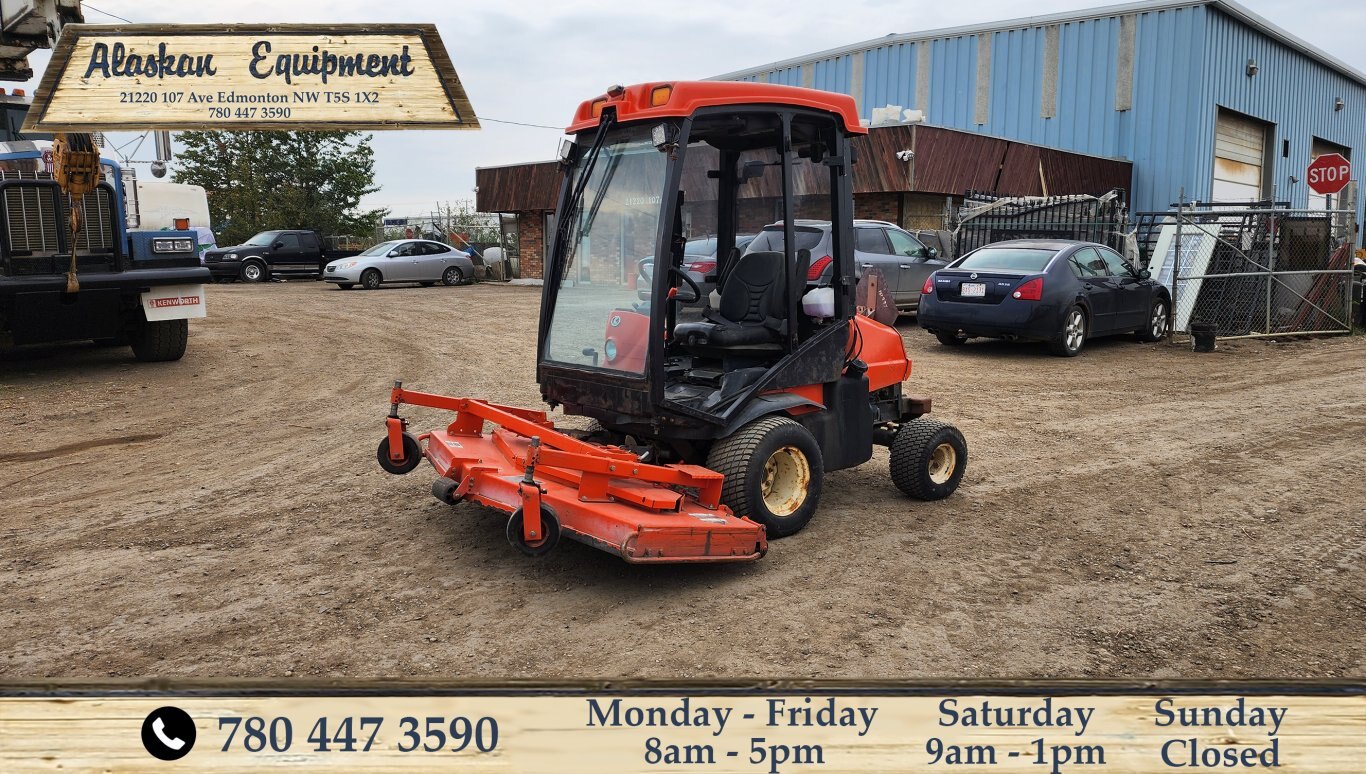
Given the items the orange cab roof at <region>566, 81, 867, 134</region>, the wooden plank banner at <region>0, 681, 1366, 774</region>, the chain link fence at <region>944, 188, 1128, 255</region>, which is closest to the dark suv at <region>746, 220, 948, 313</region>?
the chain link fence at <region>944, 188, 1128, 255</region>

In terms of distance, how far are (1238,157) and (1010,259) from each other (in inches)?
658

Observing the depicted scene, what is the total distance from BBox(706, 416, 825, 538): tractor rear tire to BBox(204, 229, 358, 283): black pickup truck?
1013 inches

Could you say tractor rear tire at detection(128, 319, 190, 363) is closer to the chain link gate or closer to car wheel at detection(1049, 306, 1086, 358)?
car wheel at detection(1049, 306, 1086, 358)

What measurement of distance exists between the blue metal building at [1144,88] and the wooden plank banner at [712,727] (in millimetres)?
25195

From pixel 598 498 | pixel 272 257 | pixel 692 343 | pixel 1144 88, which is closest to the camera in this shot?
pixel 598 498

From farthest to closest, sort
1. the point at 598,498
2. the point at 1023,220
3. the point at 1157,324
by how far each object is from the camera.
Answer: the point at 1023,220 → the point at 1157,324 → the point at 598,498

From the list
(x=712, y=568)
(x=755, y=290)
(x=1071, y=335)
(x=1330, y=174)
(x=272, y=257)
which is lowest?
(x=712, y=568)

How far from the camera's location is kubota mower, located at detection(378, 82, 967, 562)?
513cm

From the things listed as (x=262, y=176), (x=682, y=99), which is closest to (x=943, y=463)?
(x=682, y=99)

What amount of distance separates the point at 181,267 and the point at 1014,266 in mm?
10071

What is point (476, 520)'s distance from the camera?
615cm

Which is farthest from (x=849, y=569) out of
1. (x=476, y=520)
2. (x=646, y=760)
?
(x=646, y=760)

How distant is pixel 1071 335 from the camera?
13.5 m

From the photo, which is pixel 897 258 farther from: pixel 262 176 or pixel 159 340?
pixel 262 176
